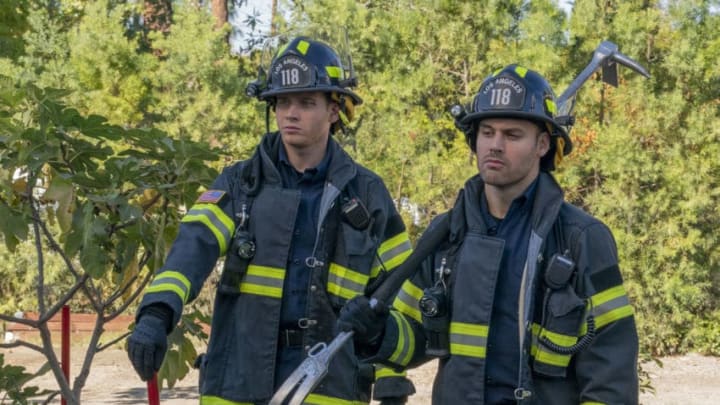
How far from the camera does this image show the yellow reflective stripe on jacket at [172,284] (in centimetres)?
407

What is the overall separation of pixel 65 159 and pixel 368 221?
1.42m

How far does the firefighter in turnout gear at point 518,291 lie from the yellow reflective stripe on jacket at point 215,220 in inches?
29.8

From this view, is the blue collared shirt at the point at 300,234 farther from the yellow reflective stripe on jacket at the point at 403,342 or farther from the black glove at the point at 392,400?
the yellow reflective stripe on jacket at the point at 403,342

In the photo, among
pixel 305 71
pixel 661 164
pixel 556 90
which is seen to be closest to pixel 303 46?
pixel 305 71

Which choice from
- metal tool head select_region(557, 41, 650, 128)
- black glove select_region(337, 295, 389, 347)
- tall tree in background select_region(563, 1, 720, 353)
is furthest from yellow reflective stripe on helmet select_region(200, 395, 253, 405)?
tall tree in background select_region(563, 1, 720, 353)

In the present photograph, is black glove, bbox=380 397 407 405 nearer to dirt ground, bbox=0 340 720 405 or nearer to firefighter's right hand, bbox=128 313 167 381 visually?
firefighter's right hand, bbox=128 313 167 381

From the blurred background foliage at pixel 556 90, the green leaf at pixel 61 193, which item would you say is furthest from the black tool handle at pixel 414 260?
the blurred background foliage at pixel 556 90

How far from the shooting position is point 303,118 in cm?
466

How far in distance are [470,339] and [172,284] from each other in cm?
106

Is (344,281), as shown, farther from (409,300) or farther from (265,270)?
(409,300)

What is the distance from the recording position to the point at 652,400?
38.8 ft

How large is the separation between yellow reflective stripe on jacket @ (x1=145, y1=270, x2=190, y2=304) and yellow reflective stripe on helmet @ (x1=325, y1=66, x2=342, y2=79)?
1045mm

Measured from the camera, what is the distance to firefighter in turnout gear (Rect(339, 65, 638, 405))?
11.6ft

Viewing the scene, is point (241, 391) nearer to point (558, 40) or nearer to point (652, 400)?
point (652, 400)
